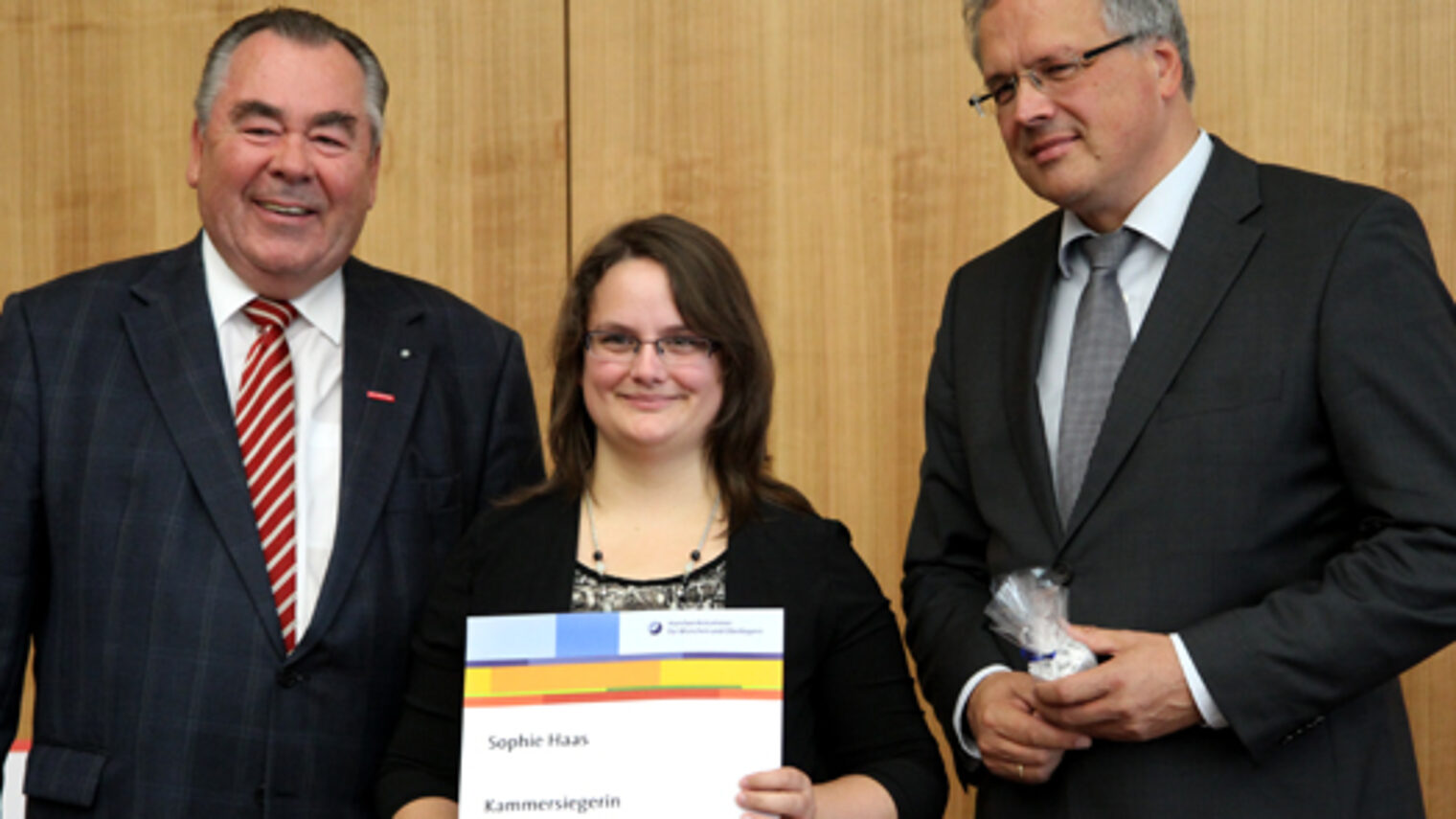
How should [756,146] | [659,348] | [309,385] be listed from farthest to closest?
[756,146] → [309,385] → [659,348]

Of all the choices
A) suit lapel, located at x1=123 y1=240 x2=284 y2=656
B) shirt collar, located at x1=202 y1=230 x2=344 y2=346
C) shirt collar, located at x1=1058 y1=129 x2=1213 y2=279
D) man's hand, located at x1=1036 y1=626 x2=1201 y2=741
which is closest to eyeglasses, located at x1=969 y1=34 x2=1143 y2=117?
shirt collar, located at x1=1058 y1=129 x2=1213 y2=279

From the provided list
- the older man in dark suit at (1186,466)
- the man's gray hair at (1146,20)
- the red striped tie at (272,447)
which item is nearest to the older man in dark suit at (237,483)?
the red striped tie at (272,447)

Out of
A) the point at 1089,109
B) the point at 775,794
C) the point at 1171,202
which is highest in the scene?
the point at 1089,109

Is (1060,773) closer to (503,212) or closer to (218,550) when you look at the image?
(218,550)

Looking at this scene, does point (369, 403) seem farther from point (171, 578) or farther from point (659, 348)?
point (659, 348)

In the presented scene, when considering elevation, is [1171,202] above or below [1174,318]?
above

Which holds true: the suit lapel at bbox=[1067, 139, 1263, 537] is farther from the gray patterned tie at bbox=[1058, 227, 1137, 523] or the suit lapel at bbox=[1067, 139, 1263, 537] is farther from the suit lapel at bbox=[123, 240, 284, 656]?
the suit lapel at bbox=[123, 240, 284, 656]

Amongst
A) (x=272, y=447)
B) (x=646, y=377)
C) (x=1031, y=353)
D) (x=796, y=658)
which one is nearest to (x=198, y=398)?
(x=272, y=447)

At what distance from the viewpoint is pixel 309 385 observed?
2578mm

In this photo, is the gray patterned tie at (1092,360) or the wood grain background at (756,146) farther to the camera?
the wood grain background at (756,146)

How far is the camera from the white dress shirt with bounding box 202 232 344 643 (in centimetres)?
248

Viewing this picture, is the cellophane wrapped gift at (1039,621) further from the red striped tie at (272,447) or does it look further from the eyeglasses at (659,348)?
the red striped tie at (272,447)

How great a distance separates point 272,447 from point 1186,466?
149 cm

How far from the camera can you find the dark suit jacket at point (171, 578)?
2391mm
